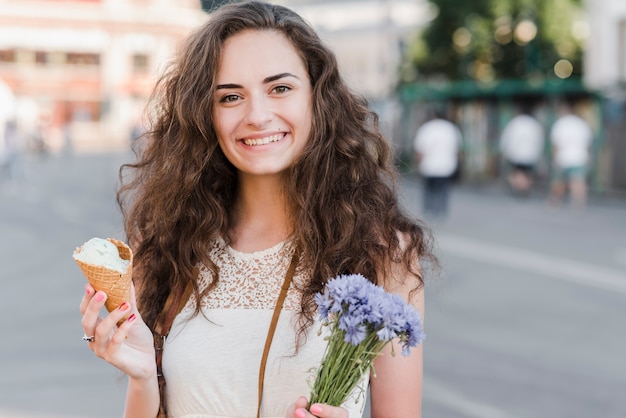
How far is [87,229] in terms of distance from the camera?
15914mm

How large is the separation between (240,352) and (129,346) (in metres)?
0.27

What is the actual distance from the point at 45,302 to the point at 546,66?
31.1 meters

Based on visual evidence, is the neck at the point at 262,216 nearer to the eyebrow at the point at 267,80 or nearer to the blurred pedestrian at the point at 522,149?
the eyebrow at the point at 267,80

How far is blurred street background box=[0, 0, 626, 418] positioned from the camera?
248 inches

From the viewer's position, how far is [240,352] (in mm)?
2287

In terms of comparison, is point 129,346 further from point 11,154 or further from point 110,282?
point 11,154

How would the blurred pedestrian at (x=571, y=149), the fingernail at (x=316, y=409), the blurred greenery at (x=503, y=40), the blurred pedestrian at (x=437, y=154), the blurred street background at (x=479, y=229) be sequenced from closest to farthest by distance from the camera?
the fingernail at (x=316, y=409)
the blurred street background at (x=479, y=229)
the blurred pedestrian at (x=437, y=154)
the blurred pedestrian at (x=571, y=149)
the blurred greenery at (x=503, y=40)

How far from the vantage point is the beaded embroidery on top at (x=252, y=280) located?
237 centimetres

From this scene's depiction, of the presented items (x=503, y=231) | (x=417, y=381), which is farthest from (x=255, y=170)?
(x=503, y=231)

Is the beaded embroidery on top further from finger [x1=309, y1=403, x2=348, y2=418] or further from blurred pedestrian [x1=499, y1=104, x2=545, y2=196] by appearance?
blurred pedestrian [x1=499, y1=104, x2=545, y2=196]

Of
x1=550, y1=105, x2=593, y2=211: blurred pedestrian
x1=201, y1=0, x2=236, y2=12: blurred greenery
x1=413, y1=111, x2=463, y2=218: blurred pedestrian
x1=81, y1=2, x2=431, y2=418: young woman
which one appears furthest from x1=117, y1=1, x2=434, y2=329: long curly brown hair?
x1=550, y1=105, x2=593, y2=211: blurred pedestrian

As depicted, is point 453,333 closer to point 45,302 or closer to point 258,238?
point 45,302

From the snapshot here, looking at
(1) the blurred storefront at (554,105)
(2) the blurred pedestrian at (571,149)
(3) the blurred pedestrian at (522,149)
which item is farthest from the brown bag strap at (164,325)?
(3) the blurred pedestrian at (522,149)

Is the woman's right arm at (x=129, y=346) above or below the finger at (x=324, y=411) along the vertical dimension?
above
